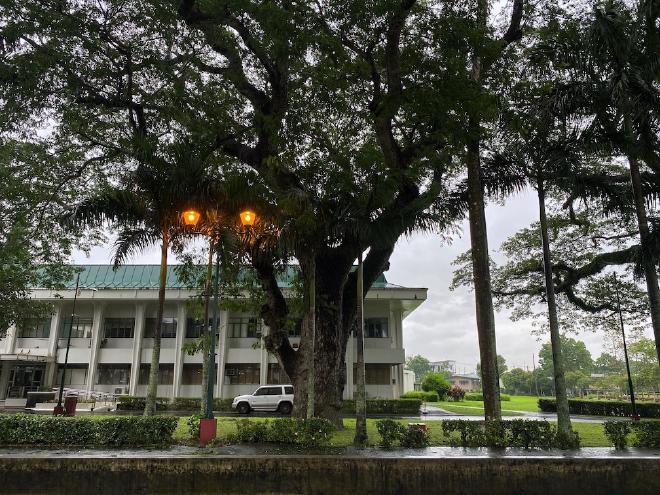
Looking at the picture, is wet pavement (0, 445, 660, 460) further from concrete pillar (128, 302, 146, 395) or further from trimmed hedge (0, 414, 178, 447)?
concrete pillar (128, 302, 146, 395)

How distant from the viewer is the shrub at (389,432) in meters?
Result: 10.6

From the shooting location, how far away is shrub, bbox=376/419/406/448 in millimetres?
10568

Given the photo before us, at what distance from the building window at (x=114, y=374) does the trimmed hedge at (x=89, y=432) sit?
22935 mm

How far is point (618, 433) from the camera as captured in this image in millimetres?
11047

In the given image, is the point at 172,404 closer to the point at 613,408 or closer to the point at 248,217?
the point at 248,217

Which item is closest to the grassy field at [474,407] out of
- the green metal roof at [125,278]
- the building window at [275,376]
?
the green metal roof at [125,278]

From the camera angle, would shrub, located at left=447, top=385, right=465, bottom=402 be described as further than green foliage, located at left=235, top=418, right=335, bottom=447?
Yes

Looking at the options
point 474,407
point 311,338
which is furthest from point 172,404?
point 311,338

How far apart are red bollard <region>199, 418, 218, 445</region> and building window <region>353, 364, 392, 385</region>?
2134cm

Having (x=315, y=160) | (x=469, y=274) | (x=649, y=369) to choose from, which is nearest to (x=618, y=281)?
(x=469, y=274)

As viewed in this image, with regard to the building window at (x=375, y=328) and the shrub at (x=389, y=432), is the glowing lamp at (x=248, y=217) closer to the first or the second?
the shrub at (x=389, y=432)

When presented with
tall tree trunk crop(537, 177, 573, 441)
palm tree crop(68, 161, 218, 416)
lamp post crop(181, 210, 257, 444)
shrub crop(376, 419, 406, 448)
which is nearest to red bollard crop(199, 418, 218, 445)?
lamp post crop(181, 210, 257, 444)

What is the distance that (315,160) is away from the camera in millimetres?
14141

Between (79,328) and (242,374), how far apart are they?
37.0 ft
